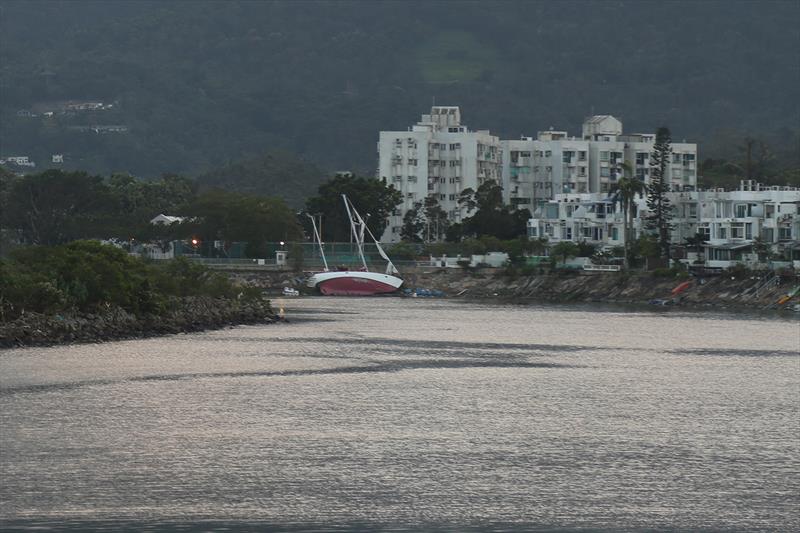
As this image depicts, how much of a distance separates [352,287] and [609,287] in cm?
2680

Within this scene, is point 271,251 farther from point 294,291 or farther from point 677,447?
point 677,447

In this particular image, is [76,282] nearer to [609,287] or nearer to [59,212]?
[609,287]

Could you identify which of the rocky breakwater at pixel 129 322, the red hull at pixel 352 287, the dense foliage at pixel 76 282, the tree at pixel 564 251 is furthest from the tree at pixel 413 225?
the dense foliage at pixel 76 282

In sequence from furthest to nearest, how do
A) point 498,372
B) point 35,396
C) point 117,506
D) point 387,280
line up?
1. point 387,280
2. point 498,372
3. point 35,396
4. point 117,506

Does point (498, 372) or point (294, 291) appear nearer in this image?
point (498, 372)

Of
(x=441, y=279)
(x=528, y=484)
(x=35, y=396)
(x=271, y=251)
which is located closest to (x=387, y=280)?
(x=441, y=279)

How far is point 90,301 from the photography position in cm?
8769

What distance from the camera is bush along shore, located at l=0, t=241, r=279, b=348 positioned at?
8019 cm

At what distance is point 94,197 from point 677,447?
13896 cm

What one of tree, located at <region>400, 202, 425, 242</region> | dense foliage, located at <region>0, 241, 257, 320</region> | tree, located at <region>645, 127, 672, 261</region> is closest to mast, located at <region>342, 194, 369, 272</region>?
tree, located at <region>400, 202, 425, 242</region>

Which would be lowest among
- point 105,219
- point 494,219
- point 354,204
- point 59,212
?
point 494,219

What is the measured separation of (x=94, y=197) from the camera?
594 feet

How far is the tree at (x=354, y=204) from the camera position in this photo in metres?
179

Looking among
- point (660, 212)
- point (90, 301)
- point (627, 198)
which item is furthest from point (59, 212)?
point (90, 301)
